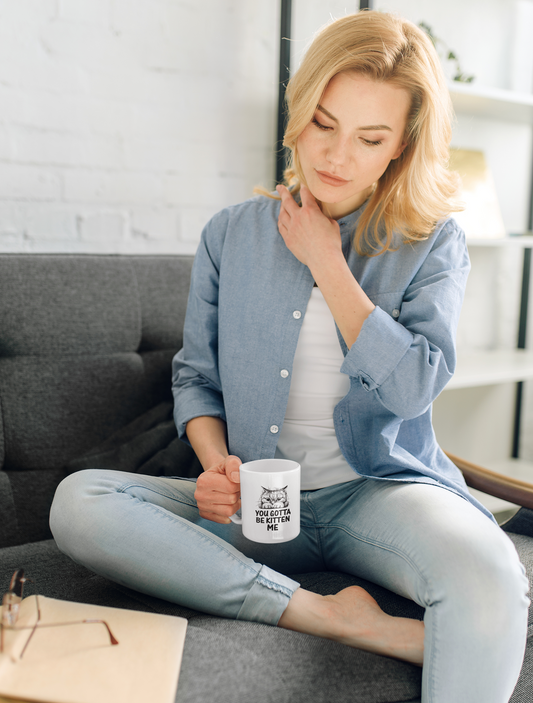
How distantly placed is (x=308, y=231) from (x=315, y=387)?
0.28 meters

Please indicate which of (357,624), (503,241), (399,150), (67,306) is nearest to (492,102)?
(503,241)

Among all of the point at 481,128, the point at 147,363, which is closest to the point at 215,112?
the point at 147,363

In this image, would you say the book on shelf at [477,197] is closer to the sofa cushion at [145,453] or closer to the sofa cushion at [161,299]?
the sofa cushion at [161,299]

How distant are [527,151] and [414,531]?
6.30ft

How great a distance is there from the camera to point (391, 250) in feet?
3.60

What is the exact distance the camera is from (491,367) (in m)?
1.98

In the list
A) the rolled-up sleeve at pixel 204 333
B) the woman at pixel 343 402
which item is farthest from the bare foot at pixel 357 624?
the rolled-up sleeve at pixel 204 333

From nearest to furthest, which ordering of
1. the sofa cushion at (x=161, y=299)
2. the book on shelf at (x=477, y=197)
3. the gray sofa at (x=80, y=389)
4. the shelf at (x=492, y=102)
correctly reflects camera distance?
the gray sofa at (x=80, y=389), the sofa cushion at (x=161, y=299), the shelf at (x=492, y=102), the book on shelf at (x=477, y=197)

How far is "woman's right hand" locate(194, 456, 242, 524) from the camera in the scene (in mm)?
953

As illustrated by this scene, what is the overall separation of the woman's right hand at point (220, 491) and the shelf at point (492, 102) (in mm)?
1314

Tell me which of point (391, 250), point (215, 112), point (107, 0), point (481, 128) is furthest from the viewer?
point (481, 128)

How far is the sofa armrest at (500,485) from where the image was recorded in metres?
1.20

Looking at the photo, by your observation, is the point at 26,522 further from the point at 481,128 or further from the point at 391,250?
the point at 481,128

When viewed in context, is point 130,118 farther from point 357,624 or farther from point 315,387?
point 357,624
